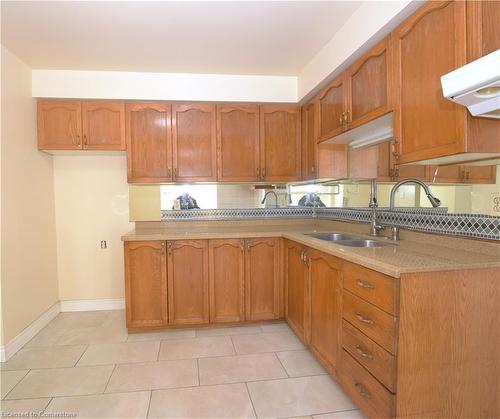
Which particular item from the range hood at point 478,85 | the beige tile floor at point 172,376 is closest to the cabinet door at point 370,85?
the range hood at point 478,85

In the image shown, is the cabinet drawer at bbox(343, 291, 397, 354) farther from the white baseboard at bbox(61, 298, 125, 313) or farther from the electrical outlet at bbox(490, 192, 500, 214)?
the white baseboard at bbox(61, 298, 125, 313)

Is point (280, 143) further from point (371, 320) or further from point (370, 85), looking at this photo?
point (371, 320)

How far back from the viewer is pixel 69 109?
2871mm

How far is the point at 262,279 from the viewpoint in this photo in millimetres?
2875

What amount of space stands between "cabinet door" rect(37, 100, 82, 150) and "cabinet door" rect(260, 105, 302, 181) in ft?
5.78

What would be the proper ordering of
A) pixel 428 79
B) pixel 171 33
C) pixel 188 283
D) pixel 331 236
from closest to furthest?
pixel 428 79, pixel 171 33, pixel 331 236, pixel 188 283

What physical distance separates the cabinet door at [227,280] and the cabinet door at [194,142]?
0.71 metres

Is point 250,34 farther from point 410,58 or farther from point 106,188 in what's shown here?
point 106,188

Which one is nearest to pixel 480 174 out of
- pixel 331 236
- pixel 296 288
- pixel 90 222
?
pixel 331 236

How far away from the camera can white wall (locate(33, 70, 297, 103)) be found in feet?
9.12

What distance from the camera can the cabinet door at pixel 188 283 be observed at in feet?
9.03

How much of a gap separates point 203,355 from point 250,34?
95.3 inches

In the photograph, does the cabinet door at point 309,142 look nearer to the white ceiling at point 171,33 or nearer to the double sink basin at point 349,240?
the white ceiling at point 171,33

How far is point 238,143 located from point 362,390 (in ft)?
7.51
